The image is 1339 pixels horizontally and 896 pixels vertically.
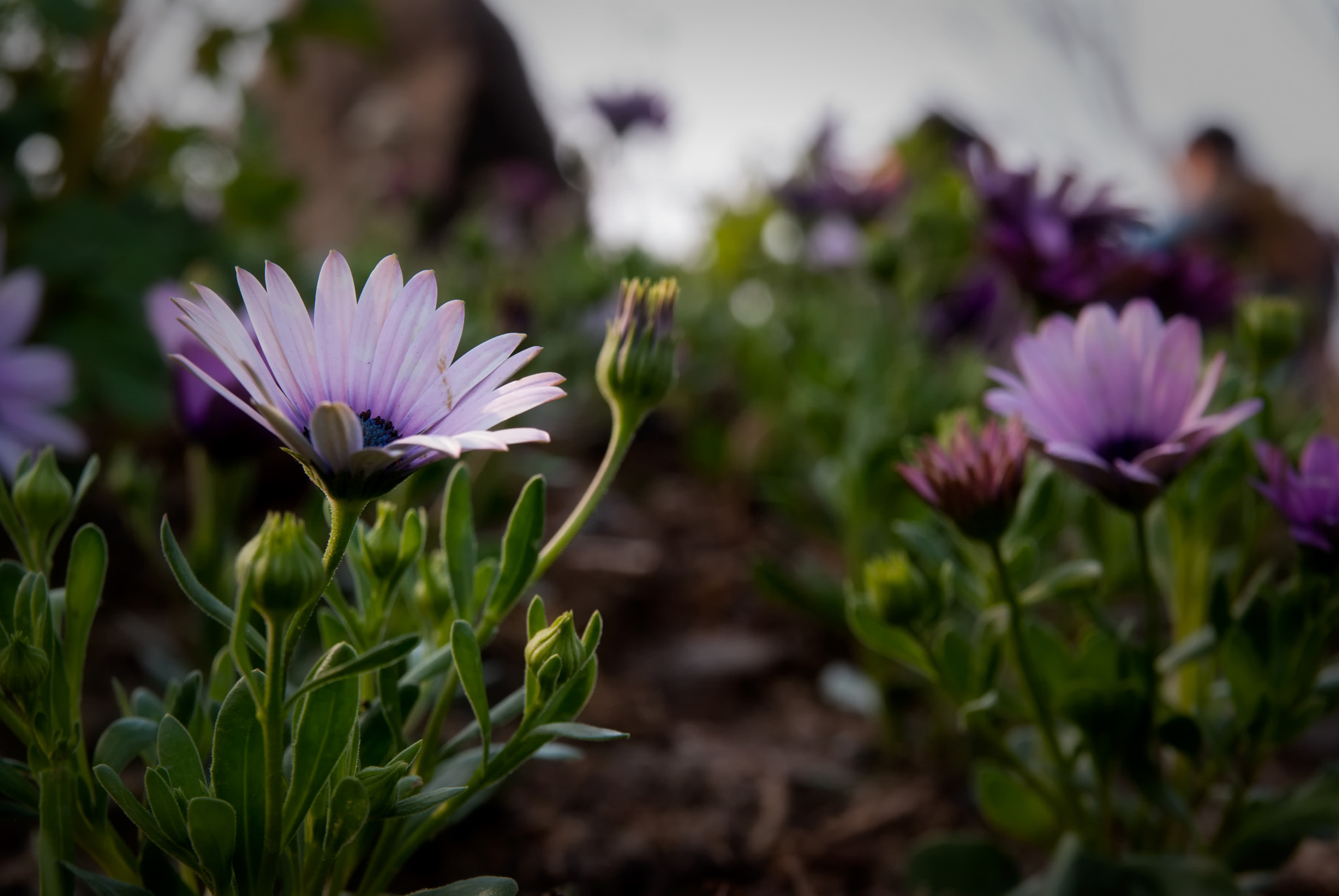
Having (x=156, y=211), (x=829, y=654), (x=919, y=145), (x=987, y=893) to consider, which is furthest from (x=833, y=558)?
(x=919, y=145)

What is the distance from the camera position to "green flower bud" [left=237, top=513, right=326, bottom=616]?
455 mm

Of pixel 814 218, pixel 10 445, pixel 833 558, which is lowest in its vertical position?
pixel 833 558

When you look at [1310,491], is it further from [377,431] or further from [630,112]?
[630,112]

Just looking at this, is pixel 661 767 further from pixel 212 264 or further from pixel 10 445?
pixel 212 264

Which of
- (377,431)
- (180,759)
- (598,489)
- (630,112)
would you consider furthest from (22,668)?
(630,112)

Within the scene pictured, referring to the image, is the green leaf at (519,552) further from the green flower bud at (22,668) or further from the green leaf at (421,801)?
the green flower bud at (22,668)

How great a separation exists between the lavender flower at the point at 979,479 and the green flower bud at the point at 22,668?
525 millimetres

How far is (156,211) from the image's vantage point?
1853mm

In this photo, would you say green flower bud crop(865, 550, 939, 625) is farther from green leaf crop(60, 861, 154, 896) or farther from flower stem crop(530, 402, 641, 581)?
green leaf crop(60, 861, 154, 896)

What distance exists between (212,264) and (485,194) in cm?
311

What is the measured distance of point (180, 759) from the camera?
21.0 inches

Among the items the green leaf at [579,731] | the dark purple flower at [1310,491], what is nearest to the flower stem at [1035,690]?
the dark purple flower at [1310,491]

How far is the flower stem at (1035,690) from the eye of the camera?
73 centimetres

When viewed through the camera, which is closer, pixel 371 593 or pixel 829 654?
pixel 371 593
